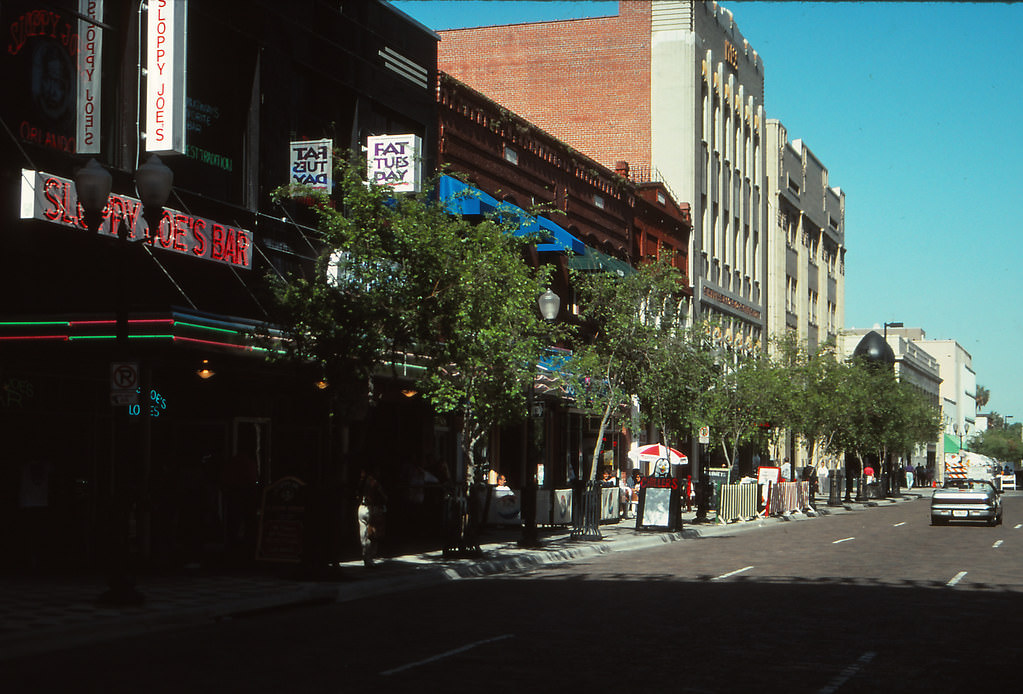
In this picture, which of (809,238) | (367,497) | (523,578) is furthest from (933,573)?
(809,238)

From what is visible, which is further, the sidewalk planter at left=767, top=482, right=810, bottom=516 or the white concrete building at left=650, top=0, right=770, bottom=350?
the white concrete building at left=650, top=0, right=770, bottom=350

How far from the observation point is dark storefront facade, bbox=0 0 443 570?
17.3 meters

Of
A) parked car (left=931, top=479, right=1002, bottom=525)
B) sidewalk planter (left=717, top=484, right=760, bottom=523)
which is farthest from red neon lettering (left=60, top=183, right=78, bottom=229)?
parked car (left=931, top=479, right=1002, bottom=525)

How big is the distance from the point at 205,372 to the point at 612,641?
1085 centimetres

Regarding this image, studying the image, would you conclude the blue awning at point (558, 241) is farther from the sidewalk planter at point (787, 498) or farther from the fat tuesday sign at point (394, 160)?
the sidewalk planter at point (787, 498)

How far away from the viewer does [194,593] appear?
15375mm

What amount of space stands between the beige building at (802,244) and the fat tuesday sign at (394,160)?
3770 centimetres

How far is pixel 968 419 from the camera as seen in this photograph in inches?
6329

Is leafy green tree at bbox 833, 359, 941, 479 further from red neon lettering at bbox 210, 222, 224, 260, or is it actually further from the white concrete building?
red neon lettering at bbox 210, 222, 224, 260

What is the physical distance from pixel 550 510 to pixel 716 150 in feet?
99.5

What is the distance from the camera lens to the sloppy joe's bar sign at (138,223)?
1741 cm

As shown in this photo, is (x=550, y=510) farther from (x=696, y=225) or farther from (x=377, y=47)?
(x=696, y=225)

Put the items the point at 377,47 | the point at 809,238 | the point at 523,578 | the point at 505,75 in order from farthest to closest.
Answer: the point at 809,238 < the point at 505,75 < the point at 377,47 < the point at 523,578

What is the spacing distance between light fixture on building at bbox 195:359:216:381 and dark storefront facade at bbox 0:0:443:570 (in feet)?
0.27
